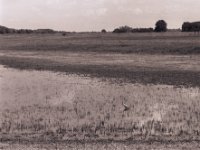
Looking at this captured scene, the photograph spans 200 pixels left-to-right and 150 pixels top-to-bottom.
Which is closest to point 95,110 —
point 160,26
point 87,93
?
point 87,93

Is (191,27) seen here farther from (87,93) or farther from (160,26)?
(87,93)

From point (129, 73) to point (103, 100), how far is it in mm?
8546

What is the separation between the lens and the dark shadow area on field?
24094 mm

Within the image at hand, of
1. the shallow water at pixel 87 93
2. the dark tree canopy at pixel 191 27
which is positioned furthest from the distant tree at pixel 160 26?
the shallow water at pixel 87 93

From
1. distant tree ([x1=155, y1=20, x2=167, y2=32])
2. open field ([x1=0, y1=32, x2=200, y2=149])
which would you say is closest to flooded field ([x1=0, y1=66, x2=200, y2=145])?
open field ([x1=0, y1=32, x2=200, y2=149])

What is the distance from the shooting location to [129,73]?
27391mm

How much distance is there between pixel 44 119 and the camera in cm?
1570

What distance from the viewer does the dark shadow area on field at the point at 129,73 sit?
24.1 meters

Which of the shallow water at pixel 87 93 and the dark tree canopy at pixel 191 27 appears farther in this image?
the dark tree canopy at pixel 191 27

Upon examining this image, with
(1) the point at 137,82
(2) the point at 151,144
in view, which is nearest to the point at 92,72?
(1) the point at 137,82

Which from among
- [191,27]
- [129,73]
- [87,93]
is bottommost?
[87,93]

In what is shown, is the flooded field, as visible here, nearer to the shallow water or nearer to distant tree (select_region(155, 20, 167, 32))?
the shallow water

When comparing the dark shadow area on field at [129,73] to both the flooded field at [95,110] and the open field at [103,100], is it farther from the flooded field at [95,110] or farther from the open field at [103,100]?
the flooded field at [95,110]

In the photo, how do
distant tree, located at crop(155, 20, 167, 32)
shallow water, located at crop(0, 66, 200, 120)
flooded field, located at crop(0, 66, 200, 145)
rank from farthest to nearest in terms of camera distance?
distant tree, located at crop(155, 20, 167, 32) → shallow water, located at crop(0, 66, 200, 120) → flooded field, located at crop(0, 66, 200, 145)
